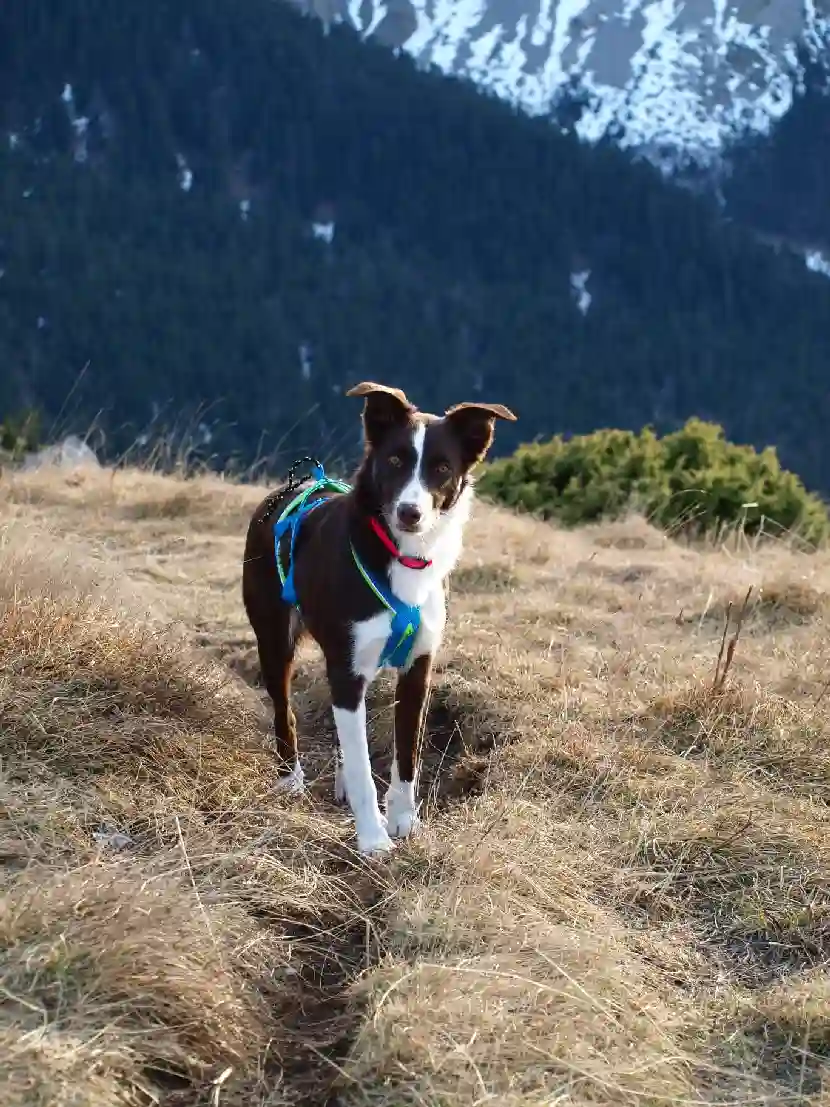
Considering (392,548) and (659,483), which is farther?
(659,483)

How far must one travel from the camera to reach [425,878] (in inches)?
125

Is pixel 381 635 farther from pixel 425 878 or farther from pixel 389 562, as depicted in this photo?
pixel 425 878

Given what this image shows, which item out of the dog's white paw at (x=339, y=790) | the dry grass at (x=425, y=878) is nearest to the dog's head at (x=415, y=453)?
the dry grass at (x=425, y=878)

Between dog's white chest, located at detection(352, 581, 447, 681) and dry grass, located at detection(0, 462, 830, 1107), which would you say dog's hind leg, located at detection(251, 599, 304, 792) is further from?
dog's white chest, located at detection(352, 581, 447, 681)

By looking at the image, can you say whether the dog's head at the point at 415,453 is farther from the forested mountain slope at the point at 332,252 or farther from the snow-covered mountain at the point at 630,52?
the snow-covered mountain at the point at 630,52

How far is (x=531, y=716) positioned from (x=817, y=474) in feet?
177

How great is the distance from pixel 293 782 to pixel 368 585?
952 millimetres

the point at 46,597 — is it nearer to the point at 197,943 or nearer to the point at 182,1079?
the point at 197,943

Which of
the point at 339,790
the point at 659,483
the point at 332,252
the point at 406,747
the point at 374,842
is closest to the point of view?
the point at 374,842

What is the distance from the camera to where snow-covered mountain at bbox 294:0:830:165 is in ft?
281

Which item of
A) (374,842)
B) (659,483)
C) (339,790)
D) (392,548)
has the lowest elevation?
(339,790)

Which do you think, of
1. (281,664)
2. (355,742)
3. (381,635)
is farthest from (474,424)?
(281,664)

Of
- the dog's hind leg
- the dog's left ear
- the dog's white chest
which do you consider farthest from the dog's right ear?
the dog's hind leg

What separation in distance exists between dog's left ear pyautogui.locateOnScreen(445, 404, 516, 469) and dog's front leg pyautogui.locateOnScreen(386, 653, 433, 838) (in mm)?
748
